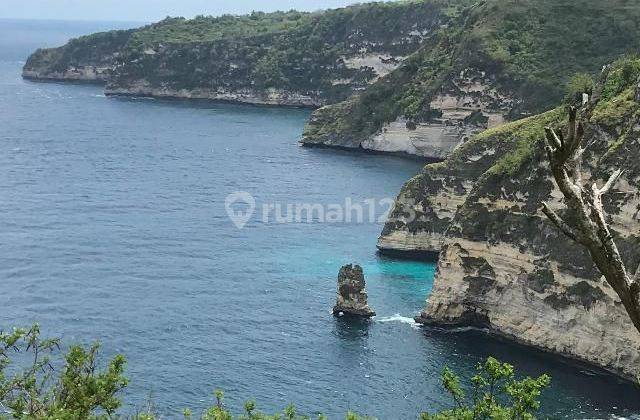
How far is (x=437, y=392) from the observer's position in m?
58.6

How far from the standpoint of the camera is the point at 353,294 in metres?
73.2

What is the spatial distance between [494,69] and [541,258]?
76210mm

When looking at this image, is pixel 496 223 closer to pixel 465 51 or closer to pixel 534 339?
pixel 534 339

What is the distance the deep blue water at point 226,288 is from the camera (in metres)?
59.2

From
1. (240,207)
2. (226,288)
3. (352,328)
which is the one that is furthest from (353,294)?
(240,207)

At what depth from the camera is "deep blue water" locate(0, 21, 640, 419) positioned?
59.2m

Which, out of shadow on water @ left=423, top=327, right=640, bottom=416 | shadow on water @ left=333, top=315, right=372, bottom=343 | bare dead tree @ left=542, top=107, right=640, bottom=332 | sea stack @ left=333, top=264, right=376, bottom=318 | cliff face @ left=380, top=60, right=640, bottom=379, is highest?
bare dead tree @ left=542, top=107, right=640, bottom=332

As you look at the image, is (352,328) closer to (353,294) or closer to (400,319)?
(353,294)

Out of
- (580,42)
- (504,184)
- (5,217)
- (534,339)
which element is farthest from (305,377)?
(580,42)

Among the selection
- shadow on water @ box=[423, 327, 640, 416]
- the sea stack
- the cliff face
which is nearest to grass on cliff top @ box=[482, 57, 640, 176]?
the cliff face

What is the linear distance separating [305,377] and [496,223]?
20385 mm

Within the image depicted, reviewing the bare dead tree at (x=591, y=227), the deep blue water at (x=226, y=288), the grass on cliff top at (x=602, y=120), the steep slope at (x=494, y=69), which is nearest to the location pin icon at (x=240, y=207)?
the deep blue water at (x=226, y=288)

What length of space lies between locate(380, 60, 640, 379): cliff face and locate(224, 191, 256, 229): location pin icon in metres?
34.5

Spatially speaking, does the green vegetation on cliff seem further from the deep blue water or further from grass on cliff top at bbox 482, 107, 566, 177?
grass on cliff top at bbox 482, 107, 566, 177
